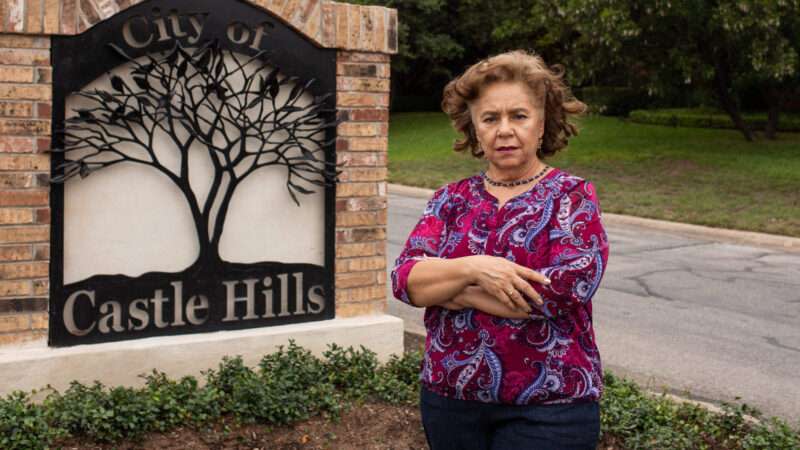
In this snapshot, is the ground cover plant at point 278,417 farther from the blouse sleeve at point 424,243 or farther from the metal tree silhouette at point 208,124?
the blouse sleeve at point 424,243

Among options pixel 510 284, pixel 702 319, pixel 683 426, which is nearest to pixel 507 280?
pixel 510 284

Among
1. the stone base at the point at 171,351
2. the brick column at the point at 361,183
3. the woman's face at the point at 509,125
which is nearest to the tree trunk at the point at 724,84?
the brick column at the point at 361,183

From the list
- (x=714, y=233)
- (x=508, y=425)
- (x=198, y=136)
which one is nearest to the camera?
(x=508, y=425)

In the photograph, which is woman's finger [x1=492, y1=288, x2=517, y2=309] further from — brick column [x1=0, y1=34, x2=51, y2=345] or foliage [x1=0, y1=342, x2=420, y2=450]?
brick column [x1=0, y1=34, x2=51, y2=345]

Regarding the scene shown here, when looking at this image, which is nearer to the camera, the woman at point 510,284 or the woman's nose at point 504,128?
the woman at point 510,284

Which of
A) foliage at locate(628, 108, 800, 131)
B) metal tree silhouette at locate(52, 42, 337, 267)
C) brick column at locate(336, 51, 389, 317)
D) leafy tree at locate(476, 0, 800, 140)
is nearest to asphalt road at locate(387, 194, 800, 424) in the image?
brick column at locate(336, 51, 389, 317)

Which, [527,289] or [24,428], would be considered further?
[24,428]

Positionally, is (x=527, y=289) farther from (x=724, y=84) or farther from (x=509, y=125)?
(x=724, y=84)

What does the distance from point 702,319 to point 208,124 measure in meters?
4.56

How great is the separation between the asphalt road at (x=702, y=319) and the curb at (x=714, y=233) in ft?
1.32

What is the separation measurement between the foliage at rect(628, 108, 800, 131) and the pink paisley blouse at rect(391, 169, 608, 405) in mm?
25975

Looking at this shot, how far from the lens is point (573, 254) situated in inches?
95.7

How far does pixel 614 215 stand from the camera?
1481 cm

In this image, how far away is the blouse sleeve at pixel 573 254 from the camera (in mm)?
2395
